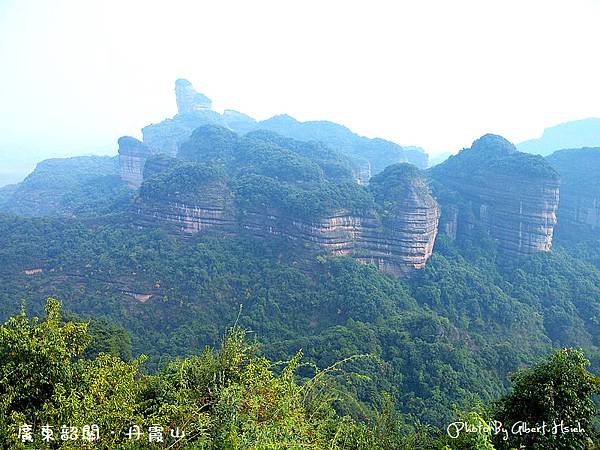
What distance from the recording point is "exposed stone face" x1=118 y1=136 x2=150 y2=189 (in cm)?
6481

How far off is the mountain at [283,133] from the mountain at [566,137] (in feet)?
161

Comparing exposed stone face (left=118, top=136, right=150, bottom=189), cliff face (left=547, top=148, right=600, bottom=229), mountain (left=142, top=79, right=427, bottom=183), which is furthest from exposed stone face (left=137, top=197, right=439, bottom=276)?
mountain (left=142, top=79, right=427, bottom=183)

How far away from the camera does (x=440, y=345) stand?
23.9m

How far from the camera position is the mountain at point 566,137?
114m

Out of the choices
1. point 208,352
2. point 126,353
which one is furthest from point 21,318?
point 126,353

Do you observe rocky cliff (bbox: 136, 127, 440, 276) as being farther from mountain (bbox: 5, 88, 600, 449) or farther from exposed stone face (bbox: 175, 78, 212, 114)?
exposed stone face (bbox: 175, 78, 212, 114)


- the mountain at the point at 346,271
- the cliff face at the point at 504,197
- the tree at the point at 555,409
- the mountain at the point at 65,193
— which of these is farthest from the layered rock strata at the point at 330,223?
the tree at the point at 555,409

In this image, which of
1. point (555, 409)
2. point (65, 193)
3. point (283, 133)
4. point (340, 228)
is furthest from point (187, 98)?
point (555, 409)

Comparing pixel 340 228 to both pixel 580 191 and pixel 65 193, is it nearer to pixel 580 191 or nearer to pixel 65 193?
pixel 580 191

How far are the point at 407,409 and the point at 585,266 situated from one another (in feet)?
106

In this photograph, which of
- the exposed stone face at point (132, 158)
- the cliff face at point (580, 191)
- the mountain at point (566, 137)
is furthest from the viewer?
the mountain at point (566, 137)

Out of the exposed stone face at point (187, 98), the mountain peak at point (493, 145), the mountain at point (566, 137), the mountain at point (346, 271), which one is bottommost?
the mountain at point (346, 271)

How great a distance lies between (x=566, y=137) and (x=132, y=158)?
121190 mm

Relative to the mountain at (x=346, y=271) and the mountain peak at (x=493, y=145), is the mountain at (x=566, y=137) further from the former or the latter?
the mountain at (x=346, y=271)
